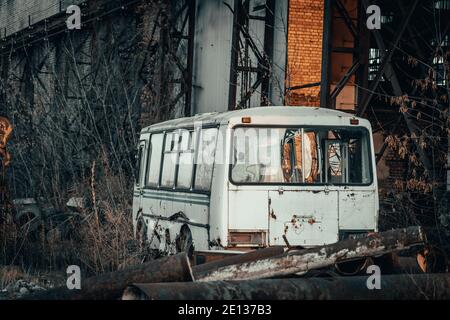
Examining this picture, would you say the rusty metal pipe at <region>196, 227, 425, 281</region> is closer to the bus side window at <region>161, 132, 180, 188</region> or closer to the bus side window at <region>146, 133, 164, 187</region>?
the bus side window at <region>161, 132, 180, 188</region>

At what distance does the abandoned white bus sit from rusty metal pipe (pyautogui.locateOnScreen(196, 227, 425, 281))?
1.87 meters

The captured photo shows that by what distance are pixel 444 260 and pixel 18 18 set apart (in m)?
41.6

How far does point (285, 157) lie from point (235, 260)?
2.89m

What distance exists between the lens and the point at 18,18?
50.1 metres

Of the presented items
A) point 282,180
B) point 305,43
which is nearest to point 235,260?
point 282,180

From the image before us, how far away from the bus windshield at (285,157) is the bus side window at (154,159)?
3906 mm

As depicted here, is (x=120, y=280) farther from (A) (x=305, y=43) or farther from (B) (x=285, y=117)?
(A) (x=305, y=43)

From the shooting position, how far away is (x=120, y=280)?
10.5 metres

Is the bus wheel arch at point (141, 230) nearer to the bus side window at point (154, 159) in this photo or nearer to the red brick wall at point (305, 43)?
the bus side window at point (154, 159)

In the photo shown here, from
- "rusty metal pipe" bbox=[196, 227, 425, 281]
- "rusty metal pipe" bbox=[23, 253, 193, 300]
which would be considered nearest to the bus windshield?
"rusty metal pipe" bbox=[196, 227, 425, 281]

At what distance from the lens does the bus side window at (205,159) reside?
1438 centimetres

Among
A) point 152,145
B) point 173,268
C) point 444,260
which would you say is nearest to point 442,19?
point 152,145

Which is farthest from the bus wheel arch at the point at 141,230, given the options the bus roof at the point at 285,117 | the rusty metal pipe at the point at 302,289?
the rusty metal pipe at the point at 302,289

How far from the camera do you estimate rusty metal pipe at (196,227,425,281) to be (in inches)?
429
